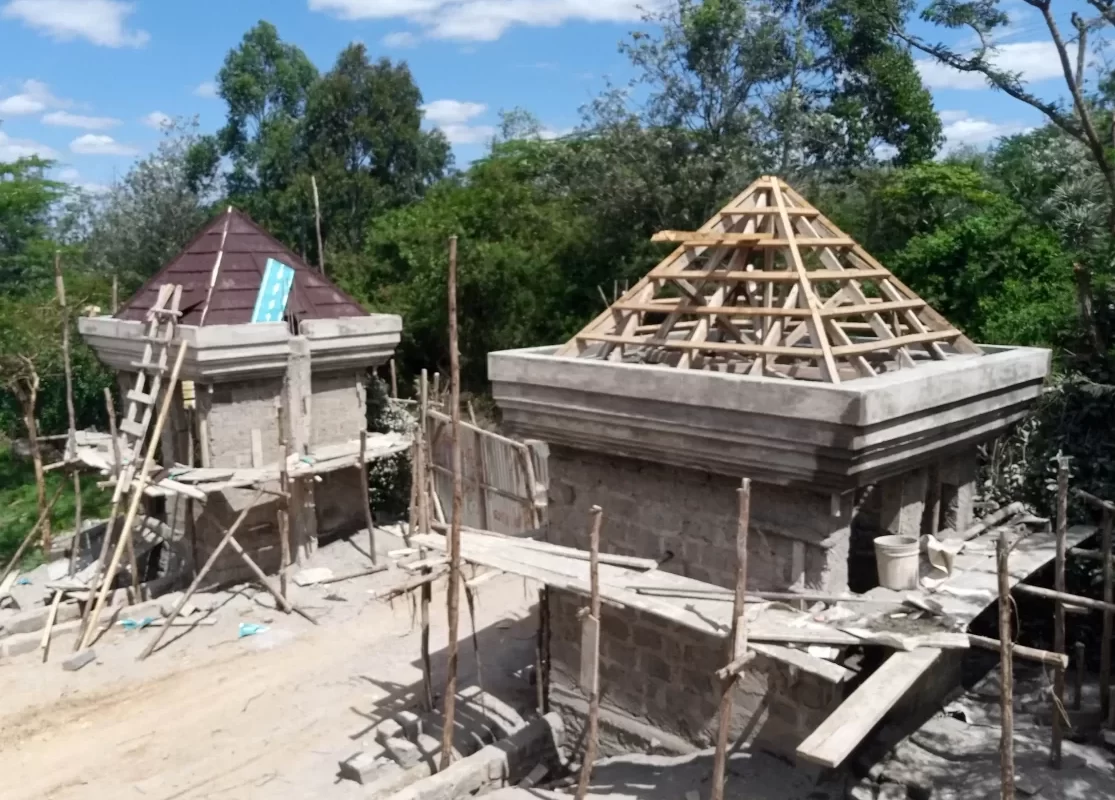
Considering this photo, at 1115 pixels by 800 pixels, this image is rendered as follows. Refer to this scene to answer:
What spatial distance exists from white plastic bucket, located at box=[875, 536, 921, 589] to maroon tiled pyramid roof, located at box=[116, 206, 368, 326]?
1009cm

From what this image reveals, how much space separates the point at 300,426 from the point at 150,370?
2.25m

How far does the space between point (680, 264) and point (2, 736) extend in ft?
27.4

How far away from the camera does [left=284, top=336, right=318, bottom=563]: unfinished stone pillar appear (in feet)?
47.0

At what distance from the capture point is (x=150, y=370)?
43.8 feet

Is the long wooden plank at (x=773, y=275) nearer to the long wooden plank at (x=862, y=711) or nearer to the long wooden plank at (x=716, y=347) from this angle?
the long wooden plank at (x=716, y=347)

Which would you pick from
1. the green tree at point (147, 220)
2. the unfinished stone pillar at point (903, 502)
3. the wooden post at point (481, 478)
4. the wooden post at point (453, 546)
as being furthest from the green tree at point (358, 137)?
the unfinished stone pillar at point (903, 502)

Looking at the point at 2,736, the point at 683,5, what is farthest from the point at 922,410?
the point at 683,5

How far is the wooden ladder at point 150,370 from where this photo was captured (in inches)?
497

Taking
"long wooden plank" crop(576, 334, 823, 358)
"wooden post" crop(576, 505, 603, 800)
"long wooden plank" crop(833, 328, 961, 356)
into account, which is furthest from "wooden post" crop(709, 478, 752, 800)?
"long wooden plank" crop(833, 328, 961, 356)

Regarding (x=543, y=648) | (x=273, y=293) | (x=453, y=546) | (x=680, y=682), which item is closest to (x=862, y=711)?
(x=680, y=682)

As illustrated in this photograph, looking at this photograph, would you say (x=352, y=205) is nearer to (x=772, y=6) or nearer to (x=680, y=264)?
(x=772, y=6)

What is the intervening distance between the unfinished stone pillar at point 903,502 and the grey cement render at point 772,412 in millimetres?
348

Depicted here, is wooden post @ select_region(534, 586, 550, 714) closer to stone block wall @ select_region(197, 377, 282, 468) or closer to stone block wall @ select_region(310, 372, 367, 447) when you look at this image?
stone block wall @ select_region(197, 377, 282, 468)

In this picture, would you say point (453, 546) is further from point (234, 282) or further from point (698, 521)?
point (234, 282)
